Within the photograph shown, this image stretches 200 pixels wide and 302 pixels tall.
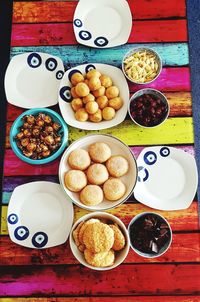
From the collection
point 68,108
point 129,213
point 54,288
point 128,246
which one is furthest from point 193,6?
point 54,288

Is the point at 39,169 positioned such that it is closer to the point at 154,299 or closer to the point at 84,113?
the point at 84,113

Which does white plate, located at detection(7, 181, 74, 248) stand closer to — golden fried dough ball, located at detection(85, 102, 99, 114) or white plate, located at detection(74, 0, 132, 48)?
golden fried dough ball, located at detection(85, 102, 99, 114)

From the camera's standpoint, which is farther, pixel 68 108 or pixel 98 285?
pixel 68 108

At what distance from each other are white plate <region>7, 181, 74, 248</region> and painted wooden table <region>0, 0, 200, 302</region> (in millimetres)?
27

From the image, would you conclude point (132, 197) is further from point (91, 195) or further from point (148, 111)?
point (148, 111)

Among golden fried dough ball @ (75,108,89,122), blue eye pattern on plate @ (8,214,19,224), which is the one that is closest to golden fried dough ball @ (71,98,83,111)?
golden fried dough ball @ (75,108,89,122)

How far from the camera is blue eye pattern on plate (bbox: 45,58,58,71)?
1.29m

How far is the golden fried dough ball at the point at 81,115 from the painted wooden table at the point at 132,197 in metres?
0.05

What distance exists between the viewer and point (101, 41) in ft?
4.34

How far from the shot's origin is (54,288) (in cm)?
116

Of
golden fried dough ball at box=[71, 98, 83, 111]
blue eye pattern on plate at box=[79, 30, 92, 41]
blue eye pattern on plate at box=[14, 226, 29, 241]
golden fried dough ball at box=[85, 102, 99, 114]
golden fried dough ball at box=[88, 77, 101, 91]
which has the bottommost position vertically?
blue eye pattern on plate at box=[14, 226, 29, 241]

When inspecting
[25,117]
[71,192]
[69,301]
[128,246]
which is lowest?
[69,301]

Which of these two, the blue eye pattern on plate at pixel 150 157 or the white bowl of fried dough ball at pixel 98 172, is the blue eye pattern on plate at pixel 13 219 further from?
the blue eye pattern on plate at pixel 150 157

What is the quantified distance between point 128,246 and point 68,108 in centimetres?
47
